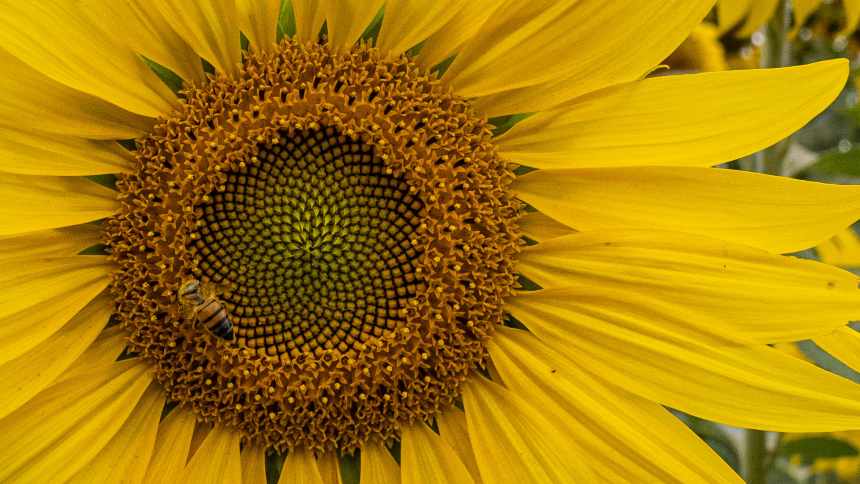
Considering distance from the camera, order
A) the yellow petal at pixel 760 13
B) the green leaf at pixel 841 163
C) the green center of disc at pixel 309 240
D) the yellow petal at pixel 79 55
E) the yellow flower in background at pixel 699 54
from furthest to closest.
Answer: the yellow flower in background at pixel 699 54
the yellow petal at pixel 760 13
the green leaf at pixel 841 163
the green center of disc at pixel 309 240
the yellow petal at pixel 79 55

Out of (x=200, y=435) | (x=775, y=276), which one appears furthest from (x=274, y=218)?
(x=775, y=276)

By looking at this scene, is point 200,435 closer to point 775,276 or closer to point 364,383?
point 364,383

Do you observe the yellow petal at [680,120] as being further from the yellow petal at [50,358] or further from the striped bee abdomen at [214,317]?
the yellow petal at [50,358]

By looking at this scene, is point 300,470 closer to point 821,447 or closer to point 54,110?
point 54,110

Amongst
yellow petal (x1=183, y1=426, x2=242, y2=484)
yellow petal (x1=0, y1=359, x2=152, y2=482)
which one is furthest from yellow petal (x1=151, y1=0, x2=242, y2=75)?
yellow petal (x1=183, y1=426, x2=242, y2=484)

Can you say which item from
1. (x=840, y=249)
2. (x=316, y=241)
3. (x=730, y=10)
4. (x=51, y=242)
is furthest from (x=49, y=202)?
(x=840, y=249)

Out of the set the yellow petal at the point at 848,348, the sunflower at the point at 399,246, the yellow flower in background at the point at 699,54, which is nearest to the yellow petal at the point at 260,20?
the sunflower at the point at 399,246
